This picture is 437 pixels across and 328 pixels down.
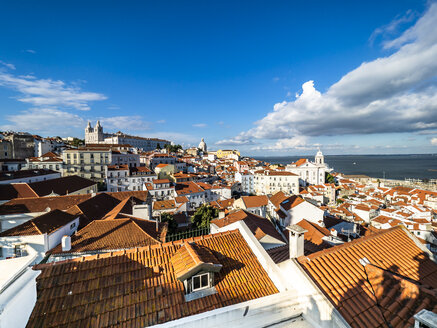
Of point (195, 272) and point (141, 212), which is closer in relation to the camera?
point (195, 272)

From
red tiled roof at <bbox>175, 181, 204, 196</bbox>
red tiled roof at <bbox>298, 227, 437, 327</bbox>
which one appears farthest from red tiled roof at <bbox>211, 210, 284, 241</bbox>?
red tiled roof at <bbox>175, 181, 204, 196</bbox>

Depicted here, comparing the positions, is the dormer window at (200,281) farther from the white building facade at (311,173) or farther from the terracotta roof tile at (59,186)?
the white building facade at (311,173)

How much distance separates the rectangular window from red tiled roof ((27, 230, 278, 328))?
268 millimetres

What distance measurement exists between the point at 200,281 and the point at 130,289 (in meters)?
1.58

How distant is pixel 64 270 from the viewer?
15.4ft

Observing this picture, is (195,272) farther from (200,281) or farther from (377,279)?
(377,279)

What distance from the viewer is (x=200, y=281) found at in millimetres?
4684

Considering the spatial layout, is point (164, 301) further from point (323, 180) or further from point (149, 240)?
point (323, 180)

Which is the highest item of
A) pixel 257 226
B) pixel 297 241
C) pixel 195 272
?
pixel 297 241

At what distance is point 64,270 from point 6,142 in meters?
81.6

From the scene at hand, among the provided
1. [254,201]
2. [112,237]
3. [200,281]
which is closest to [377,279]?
[200,281]

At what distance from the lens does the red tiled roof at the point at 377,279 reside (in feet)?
12.8

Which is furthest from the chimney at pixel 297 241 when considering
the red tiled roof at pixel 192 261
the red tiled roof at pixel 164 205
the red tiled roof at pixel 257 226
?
the red tiled roof at pixel 164 205

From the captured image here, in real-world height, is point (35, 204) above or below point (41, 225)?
below
